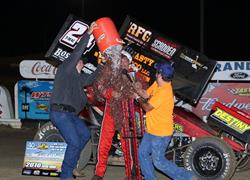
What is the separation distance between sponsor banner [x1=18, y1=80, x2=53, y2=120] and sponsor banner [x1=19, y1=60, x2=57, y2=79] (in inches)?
7.8

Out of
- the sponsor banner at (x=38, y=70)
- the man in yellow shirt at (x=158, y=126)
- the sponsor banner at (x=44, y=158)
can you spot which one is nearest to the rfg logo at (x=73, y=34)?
the sponsor banner at (x=44, y=158)

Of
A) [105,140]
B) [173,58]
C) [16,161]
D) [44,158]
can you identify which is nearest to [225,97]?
[173,58]

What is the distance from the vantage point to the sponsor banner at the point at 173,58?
8602 mm

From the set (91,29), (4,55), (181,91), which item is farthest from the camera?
(4,55)

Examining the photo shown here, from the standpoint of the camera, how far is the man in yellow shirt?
7.34 metres

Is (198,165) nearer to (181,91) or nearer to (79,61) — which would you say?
(181,91)

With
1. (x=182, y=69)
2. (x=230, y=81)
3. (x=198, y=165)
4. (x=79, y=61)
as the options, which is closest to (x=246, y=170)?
(x=198, y=165)

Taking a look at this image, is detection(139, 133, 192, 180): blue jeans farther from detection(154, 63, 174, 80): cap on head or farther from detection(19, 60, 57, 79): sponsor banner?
detection(19, 60, 57, 79): sponsor banner

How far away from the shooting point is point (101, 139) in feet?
26.3

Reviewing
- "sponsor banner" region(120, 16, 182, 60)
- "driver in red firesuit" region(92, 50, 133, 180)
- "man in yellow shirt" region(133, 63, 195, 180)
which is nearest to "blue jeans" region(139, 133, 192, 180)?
"man in yellow shirt" region(133, 63, 195, 180)

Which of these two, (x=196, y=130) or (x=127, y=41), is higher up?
(x=127, y=41)

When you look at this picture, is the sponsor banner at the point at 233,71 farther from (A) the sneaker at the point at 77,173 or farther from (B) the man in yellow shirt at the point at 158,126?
A: (B) the man in yellow shirt at the point at 158,126

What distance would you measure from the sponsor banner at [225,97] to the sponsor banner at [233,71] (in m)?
0.16

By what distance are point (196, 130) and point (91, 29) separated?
7.27 feet
